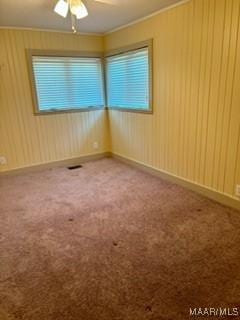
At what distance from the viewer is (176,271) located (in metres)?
1.84

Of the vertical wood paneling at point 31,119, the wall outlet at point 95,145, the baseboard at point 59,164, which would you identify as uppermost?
the vertical wood paneling at point 31,119

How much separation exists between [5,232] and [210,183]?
2409 millimetres

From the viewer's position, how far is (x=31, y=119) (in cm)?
406

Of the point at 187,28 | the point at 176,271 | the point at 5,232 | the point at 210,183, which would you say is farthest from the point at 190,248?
the point at 187,28

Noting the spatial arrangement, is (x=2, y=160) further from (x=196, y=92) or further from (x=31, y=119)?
(x=196, y=92)

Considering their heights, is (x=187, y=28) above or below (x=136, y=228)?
above

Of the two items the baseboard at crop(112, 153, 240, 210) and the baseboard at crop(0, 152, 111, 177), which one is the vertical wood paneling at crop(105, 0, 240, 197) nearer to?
the baseboard at crop(112, 153, 240, 210)

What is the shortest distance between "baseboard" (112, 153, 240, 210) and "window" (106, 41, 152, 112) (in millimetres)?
956

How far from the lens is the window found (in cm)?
362

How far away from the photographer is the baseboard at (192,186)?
2762mm

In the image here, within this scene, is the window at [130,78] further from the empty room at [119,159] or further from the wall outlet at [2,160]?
the wall outlet at [2,160]

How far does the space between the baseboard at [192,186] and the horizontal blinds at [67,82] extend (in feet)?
4.74

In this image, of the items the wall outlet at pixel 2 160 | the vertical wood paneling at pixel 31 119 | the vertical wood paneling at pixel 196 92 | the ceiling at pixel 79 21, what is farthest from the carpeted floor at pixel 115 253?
the ceiling at pixel 79 21

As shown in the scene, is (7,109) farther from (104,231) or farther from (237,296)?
(237,296)
